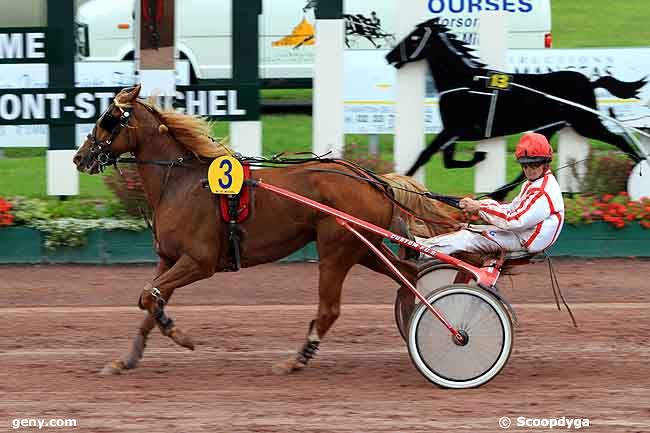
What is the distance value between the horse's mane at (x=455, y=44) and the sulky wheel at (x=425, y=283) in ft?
15.1

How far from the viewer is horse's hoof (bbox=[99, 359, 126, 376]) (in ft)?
22.2

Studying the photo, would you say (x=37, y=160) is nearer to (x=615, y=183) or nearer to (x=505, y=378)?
(x=615, y=183)

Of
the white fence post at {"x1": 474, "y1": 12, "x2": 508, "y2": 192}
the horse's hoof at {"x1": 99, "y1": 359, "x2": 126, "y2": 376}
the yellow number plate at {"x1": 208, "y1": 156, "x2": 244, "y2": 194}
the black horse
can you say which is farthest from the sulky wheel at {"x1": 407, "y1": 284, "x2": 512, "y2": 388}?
the white fence post at {"x1": 474, "y1": 12, "x2": 508, "y2": 192}

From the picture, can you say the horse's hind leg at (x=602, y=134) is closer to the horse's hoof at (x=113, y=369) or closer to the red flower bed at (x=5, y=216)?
the red flower bed at (x=5, y=216)

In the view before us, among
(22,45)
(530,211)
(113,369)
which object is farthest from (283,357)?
(22,45)

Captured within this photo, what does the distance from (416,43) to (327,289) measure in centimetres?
502

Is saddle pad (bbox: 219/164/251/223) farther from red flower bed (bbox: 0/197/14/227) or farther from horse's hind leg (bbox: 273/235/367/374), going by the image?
red flower bed (bbox: 0/197/14/227)

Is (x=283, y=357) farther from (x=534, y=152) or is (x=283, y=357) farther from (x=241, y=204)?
(x=534, y=152)

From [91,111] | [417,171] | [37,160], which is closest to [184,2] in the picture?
[37,160]

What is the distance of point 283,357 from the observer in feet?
23.8

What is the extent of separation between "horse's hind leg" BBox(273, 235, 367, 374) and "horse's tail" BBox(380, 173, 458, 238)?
1.30ft

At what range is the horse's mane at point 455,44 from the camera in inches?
438

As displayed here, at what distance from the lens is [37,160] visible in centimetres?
1483

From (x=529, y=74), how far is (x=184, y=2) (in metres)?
5.34
